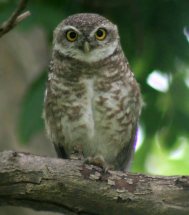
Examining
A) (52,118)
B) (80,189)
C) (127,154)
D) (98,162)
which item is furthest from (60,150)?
(80,189)

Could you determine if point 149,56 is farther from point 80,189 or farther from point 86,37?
point 80,189

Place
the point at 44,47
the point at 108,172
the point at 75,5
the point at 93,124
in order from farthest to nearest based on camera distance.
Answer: the point at 44,47 → the point at 75,5 → the point at 93,124 → the point at 108,172

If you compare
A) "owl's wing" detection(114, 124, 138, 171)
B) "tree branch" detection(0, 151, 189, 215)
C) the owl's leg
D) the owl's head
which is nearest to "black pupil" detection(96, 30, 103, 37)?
the owl's head

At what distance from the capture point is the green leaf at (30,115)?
4.68m

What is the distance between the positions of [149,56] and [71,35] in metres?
0.64

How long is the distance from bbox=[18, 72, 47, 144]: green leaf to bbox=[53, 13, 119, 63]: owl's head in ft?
1.12

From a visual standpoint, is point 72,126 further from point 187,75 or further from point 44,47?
point 44,47

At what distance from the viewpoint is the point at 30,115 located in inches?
185

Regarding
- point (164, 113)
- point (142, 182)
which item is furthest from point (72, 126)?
point (142, 182)

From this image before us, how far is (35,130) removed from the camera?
15.6 feet

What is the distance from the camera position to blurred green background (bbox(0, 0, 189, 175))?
468cm

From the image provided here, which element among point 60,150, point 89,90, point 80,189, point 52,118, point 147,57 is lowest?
point 80,189

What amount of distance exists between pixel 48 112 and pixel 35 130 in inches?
6.9

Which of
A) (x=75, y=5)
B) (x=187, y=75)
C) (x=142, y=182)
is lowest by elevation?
(x=142, y=182)
